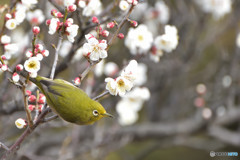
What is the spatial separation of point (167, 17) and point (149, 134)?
1598mm

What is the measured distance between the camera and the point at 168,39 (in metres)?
2.11

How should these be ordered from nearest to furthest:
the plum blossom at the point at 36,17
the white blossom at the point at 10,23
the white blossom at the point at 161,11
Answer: the white blossom at the point at 10,23, the plum blossom at the point at 36,17, the white blossom at the point at 161,11

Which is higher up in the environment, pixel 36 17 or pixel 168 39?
pixel 36 17

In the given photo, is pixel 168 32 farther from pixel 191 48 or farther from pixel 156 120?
pixel 156 120

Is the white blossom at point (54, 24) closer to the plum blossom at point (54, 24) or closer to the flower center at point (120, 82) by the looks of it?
the plum blossom at point (54, 24)

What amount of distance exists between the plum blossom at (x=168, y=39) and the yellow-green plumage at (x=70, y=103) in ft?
2.69

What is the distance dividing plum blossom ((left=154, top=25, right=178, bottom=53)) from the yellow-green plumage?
2.69 feet

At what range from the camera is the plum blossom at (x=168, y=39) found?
2105 millimetres

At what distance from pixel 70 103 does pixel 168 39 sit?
904 mm

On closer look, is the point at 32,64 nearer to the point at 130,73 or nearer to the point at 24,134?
the point at 24,134

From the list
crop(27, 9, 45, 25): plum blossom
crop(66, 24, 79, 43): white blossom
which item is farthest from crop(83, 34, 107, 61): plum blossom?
crop(27, 9, 45, 25): plum blossom

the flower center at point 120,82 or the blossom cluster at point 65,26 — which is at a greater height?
the blossom cluster at point 65,26

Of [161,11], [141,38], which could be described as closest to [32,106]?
[141,38]

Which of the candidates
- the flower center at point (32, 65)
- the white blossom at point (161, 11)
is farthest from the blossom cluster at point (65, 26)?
the white blossom at point (161, 11)
